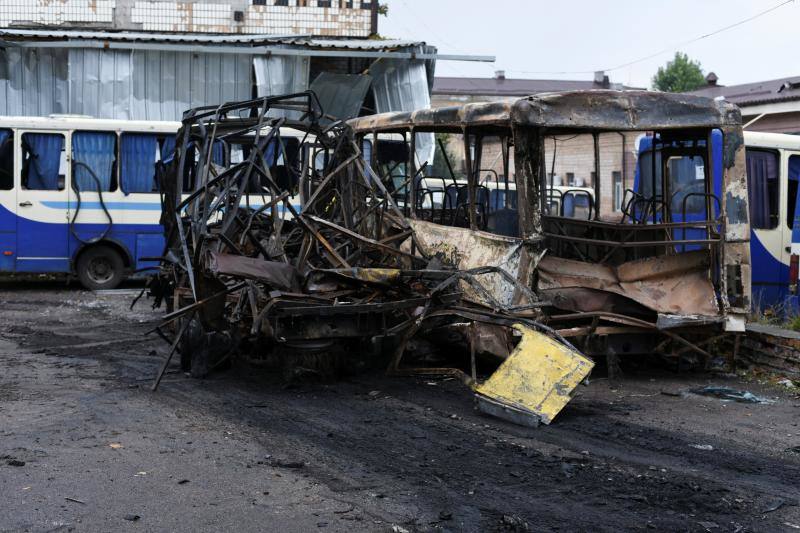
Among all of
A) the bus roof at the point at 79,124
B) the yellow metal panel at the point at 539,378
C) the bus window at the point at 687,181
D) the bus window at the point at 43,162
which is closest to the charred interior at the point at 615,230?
the bus window at the point at 687,181

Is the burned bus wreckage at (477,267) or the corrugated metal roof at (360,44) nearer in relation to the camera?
the burned bus wreckage at (477,267)

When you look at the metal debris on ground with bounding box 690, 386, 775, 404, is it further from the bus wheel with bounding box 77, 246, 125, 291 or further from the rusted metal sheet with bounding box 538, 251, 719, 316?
the bus wheel with bounding box 77, 246, 125, 291

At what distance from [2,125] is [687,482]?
46.3 feet

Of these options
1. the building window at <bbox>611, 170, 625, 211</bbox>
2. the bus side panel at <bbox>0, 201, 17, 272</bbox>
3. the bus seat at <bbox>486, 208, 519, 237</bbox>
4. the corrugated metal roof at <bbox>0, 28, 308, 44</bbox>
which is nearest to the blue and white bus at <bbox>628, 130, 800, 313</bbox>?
the building window at <bbox>611, 170, 625, 211</bbox>

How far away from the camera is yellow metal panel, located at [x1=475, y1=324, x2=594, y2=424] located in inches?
268

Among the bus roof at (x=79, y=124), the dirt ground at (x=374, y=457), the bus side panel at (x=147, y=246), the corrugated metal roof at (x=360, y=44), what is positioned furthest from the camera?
the corrugated metal roof at (x=360, y=44)

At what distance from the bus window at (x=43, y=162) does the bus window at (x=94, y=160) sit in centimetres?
24

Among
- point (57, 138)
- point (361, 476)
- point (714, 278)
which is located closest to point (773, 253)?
point (714, 278)

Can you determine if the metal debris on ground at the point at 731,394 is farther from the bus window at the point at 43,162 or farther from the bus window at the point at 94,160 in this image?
the bus window at the point at 43,162

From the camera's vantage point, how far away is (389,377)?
8539mm

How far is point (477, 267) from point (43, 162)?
10.3 m

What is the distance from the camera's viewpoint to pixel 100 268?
16.4 meters

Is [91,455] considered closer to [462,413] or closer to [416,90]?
[462,413]

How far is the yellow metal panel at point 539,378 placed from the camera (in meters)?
6.81
